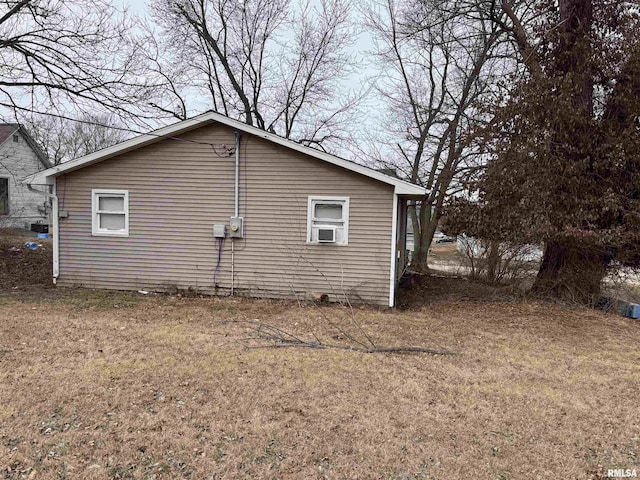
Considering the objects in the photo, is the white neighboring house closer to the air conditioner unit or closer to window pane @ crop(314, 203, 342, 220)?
window pane @ crop(314, 203, 342, 220)

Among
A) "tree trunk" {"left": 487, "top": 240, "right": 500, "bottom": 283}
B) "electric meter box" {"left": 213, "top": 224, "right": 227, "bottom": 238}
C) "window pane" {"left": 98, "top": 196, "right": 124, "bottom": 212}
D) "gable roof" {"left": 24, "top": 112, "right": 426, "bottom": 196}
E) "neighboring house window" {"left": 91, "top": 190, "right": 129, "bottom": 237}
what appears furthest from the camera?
"tree trunk" {"left": 487, "top": 240, "right": 500, "bottom": 283}

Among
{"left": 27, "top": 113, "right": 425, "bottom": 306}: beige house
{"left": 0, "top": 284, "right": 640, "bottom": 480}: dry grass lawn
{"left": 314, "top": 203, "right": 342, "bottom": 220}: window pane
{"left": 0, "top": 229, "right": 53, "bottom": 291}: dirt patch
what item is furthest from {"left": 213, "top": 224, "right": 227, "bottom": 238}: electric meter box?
{"left": 0, "top": 229, "right": 53, "bottom": 291}: dirt patch

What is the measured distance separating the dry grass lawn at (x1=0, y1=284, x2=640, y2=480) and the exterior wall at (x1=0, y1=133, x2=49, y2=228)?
54.1 ft

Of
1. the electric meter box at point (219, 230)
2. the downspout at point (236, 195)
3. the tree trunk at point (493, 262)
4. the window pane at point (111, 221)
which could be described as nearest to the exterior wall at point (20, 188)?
the window pane at point (111, 221)

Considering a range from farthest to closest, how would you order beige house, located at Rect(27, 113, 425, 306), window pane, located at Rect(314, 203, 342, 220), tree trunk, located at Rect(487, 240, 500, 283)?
tree trunk, located at Rect(487, 240, 500, 283)
window pane, located at Rect(314, 203, 342, 220)
beige house, located at Rect(27, 113, 425, 306)

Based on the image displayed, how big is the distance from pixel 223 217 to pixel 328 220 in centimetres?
222

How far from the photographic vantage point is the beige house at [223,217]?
341 inches

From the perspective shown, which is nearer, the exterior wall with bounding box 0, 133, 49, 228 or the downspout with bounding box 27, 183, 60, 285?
the downspout with bounding box 27, 183, 60, 285

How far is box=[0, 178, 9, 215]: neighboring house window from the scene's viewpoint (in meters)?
19.7

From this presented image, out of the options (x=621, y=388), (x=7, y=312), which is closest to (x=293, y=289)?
(x=7, y=312)

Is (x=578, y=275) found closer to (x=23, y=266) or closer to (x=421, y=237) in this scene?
(x=421, y=237)

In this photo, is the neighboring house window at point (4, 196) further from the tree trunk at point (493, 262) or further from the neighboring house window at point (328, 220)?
the tree trunk at point (493, 262)

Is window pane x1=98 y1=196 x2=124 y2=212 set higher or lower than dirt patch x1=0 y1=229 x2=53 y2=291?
higher

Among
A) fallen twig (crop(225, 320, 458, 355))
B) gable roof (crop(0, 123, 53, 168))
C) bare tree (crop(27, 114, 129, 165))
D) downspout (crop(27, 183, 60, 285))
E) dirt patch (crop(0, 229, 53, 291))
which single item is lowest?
fallen twig (crop(225, 320, 458, 355))
